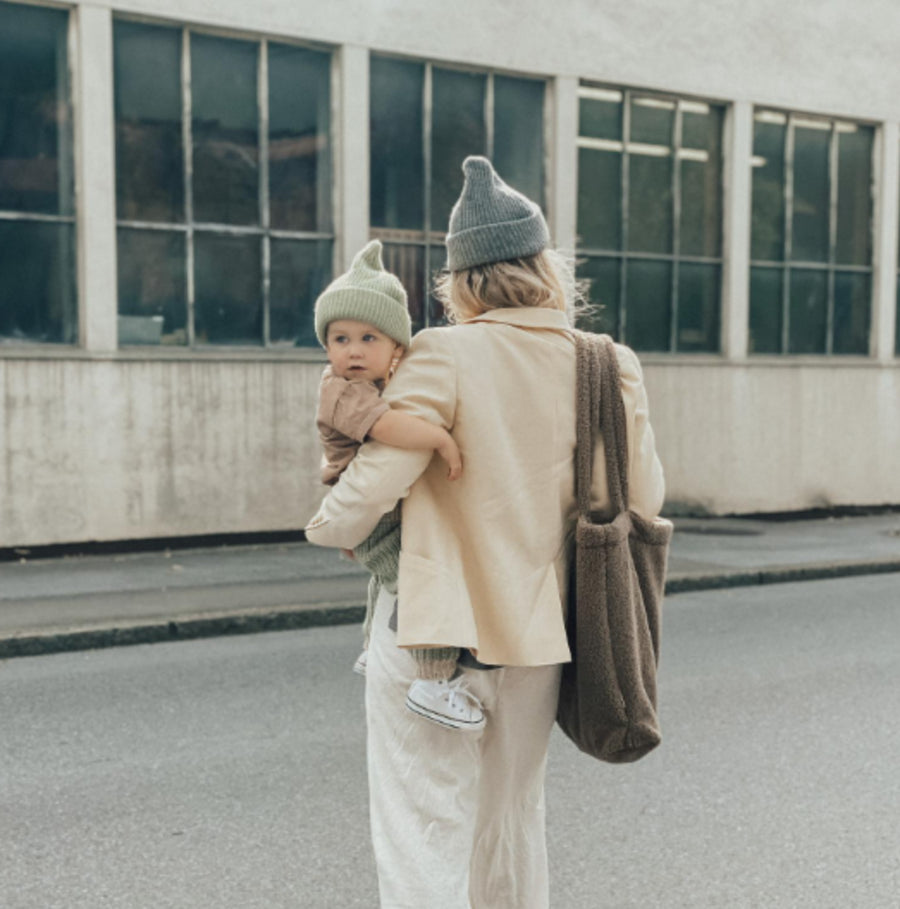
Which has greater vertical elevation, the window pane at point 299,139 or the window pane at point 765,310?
the window pane at point 299,139

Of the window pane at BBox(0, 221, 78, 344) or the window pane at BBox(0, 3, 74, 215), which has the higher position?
the window pane at BBox(0, 3, 74, 215)

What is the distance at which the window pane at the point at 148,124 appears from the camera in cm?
1159

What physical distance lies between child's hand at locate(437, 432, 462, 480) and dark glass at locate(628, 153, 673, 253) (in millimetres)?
12817

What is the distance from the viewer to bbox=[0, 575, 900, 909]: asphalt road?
4.09 m

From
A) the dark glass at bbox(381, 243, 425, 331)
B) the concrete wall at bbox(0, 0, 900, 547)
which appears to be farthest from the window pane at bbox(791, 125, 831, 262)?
the dark glass at bbox(381, 243, 425, 331)

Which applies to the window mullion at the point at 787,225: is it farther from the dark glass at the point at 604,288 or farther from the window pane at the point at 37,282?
the window pane at the point at 37,282

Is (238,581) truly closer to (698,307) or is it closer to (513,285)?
(513,285)

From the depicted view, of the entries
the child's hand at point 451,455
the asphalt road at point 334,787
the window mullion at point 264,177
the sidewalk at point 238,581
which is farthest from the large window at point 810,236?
the child's hand at point 451,455

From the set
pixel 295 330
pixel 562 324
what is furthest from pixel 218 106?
pixel 562 324

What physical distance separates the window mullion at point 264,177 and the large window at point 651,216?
3.87m

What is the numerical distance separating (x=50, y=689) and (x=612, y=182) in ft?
32.7

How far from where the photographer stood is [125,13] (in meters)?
11.4

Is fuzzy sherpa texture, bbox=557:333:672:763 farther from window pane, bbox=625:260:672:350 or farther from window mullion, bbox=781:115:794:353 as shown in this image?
window mullion, bbox=781:115:794:353

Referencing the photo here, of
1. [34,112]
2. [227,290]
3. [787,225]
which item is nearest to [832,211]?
[787,225]
